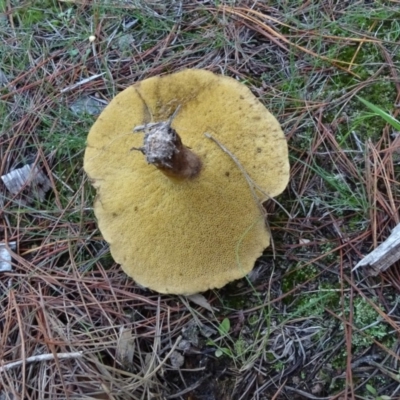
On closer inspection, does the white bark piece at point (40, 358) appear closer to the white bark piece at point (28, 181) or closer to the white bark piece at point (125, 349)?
the white bark piece at point (125, 349)

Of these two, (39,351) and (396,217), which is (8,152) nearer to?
(39,351)

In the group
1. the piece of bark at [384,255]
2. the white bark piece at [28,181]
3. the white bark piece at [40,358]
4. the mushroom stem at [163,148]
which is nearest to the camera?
the mushroom stem at [163,148]

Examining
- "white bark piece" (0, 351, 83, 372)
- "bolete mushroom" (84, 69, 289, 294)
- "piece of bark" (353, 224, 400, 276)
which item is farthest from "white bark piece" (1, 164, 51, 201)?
"piece of bark" (353, 224, 400, 276)

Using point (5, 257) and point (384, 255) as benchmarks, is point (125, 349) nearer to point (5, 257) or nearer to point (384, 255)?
point (5, 257)

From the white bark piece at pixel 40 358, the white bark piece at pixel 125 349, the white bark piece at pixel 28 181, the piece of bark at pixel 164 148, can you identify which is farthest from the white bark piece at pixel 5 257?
the piece of bark at pixel 164 148

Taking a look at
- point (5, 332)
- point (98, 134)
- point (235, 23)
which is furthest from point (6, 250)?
point (235, 23)

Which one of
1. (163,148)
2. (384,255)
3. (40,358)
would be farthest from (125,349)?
(384,255)

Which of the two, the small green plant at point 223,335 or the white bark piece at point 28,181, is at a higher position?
the white bark piece at point 28,181
